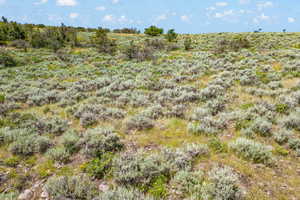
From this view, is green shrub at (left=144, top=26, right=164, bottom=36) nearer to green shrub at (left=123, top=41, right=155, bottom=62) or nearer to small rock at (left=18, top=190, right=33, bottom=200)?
green shrub at (left=123, top=41, right=155, bottom=62)

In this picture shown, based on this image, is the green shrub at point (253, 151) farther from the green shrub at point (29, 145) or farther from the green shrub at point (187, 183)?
the green shrub at point (29, 145)

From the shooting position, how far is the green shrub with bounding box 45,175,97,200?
126 inches

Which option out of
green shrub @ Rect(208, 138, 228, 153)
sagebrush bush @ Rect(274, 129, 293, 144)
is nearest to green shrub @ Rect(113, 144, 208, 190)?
green shrub @ Rect(208, 138, 228, 153)

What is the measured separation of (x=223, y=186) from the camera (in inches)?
126

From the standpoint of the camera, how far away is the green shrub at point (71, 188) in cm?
321

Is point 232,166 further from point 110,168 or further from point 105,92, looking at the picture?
point 105,92

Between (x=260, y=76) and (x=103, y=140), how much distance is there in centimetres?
992

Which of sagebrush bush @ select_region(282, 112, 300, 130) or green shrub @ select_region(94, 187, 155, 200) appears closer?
green shrub @ select_region(94, 187, 155, 200)

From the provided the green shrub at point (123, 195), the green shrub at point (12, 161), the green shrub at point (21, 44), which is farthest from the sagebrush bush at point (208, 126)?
the green shrub at point (21, 44)

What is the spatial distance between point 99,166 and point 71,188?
745 mm

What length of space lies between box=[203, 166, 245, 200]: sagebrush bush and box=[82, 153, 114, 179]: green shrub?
2112 mm

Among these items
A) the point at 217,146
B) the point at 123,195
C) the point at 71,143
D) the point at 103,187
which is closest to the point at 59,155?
the point at 71,143

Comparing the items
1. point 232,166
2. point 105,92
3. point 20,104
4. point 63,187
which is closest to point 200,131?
point 232,166

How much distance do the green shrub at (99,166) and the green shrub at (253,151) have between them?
306cm
